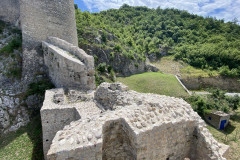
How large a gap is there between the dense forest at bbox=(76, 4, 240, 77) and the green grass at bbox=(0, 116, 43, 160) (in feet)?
43.0

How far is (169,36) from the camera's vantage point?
41.8 m

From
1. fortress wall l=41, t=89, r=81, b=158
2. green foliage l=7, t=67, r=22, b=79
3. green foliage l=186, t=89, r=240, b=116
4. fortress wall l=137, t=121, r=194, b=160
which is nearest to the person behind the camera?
fortress wall l=137, t=121, r=194, b=160

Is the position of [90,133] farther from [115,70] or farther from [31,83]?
[115,70]

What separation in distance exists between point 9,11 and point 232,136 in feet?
75.7

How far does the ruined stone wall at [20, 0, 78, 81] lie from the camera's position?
962 centimetres

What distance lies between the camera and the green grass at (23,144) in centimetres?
643

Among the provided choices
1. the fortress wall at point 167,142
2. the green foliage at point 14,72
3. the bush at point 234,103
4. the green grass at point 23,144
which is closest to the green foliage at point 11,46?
the green foliage at point 14,72

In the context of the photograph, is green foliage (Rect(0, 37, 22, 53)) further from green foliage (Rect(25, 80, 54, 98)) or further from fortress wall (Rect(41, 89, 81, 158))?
fortress wall (Rect(41, 89, 81, 158))

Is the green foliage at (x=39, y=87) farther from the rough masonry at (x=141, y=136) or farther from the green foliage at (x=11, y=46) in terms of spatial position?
the rough masonry at (x=141, y=136)

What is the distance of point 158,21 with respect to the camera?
153 feet

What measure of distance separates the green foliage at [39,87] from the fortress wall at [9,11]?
28.0 ft

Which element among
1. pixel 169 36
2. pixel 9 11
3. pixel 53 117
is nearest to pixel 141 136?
pixel 53 117

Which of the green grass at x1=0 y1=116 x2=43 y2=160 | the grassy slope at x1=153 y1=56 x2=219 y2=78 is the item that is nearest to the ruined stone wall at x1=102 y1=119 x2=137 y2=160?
the green grass at x1=0 y1=116 x2=43 y2=160

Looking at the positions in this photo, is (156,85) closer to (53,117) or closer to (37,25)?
(37,25)
